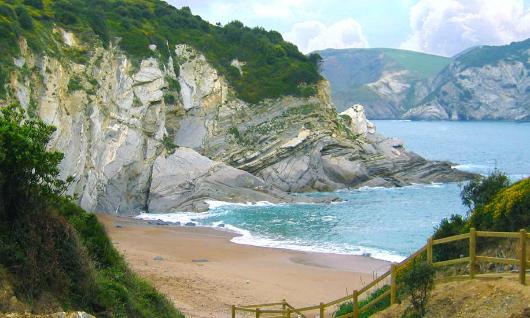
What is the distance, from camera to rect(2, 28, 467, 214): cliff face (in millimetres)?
42094

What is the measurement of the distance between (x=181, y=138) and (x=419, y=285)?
4611 cm

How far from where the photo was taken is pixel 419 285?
10.6m

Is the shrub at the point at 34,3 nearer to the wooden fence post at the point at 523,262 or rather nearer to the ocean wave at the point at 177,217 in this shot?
the ocean wave at the point at 177,217

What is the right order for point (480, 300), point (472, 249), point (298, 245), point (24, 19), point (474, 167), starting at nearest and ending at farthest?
point (480, 300), point (472, 249), point (298, 245), point (24, 19), point (474, 167)

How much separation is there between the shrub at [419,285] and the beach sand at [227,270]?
8.32 meters

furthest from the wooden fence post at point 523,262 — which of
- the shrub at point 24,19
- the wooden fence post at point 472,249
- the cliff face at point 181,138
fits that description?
the shrub at point 24,19

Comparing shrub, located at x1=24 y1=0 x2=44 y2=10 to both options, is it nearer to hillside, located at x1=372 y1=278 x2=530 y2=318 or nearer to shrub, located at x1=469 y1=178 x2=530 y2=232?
shrub, located at x1=469 y1=178 x2=530 y2=232

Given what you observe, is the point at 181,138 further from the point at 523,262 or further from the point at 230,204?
the point at 523,262

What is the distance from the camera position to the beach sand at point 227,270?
20328 mm

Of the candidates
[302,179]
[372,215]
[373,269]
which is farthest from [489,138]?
[373,269]

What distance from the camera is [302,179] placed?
53750 mm

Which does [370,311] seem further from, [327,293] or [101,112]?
[101,112]

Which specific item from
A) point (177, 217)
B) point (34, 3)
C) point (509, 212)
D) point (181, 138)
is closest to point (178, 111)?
point (181, 138)

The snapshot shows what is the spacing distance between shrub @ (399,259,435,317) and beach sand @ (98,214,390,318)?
327 inches
